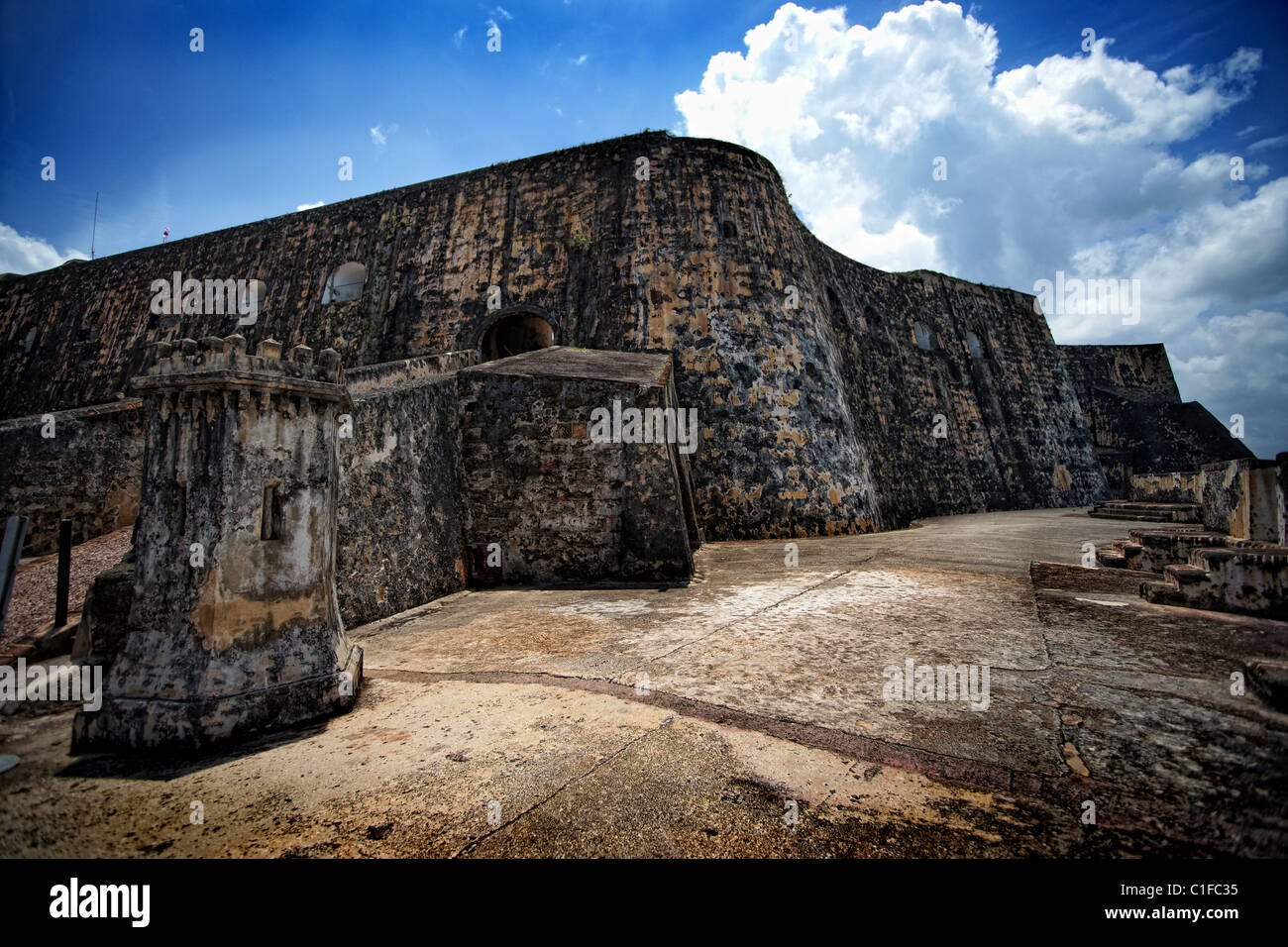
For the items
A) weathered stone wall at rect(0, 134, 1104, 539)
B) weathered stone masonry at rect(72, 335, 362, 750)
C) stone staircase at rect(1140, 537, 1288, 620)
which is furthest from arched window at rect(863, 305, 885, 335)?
weathered stone masonry at rect(72, 335, 362, 750)

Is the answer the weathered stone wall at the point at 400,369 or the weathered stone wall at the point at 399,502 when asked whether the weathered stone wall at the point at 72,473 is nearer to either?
the weathered stone wall at the point at 400,369

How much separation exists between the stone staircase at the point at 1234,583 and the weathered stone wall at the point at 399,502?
520 centimetres

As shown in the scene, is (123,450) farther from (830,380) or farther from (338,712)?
(830,380)

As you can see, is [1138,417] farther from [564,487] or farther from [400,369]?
A: [400,369]

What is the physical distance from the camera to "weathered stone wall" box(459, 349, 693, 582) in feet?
18.0

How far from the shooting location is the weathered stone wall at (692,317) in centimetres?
1011

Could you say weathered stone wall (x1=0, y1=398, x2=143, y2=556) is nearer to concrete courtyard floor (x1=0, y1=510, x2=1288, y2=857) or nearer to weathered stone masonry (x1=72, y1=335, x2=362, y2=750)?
weathered stone masonry (x1=72, y1=335, x2=362, y2=750)

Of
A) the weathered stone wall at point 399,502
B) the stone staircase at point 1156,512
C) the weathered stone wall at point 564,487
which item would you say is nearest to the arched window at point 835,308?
the stone staircase at point 1156,512

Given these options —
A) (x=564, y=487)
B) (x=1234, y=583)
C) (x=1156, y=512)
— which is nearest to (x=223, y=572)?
(x=564, y=487)

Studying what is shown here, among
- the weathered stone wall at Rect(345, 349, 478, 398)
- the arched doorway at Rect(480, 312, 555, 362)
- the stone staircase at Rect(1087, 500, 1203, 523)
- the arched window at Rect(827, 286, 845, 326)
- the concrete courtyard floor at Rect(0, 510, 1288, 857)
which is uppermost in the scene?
the arched window at Rect(827, 286, 845, 326)

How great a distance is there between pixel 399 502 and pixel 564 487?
1564mm

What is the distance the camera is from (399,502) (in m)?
4.68

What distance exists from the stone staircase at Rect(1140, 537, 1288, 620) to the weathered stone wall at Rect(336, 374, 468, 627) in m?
5.20
